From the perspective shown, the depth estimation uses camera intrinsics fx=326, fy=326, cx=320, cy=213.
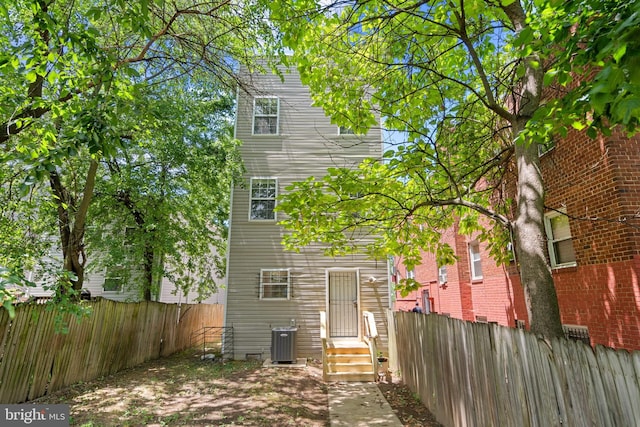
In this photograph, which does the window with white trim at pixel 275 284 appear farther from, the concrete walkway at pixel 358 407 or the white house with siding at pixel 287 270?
the concrete walkway at pixel 358 407

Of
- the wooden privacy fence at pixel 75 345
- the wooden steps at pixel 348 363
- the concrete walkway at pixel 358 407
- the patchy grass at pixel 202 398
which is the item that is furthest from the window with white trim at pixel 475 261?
the wooden privacy fence at pixel 75 345

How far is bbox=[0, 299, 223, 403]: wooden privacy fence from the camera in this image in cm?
599

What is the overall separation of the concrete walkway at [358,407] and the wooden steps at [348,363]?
0.27 metres

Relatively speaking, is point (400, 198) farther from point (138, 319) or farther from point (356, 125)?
point (138, 319)

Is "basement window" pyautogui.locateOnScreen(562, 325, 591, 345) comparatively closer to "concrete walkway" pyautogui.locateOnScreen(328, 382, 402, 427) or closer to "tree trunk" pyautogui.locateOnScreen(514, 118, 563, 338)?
"tree trunk" pyautogui.locateOnScreen(514, 118, 563, 338)

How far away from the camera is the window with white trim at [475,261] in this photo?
1307cm

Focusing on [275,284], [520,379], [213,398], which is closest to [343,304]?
[275,284]

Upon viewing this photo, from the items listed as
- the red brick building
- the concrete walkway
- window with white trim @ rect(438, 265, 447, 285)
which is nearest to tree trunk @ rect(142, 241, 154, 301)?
the concrete walkway

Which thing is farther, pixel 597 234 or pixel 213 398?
pixel 213 398

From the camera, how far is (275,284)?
10789 mm

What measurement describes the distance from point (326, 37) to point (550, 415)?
568cm

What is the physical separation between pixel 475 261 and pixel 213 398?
1113 centimetres

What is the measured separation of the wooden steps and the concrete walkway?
0.27 m

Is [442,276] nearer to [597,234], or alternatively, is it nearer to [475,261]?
[475,261]
